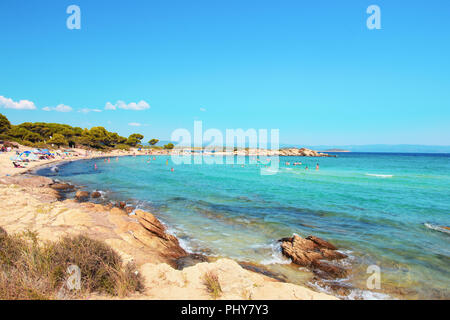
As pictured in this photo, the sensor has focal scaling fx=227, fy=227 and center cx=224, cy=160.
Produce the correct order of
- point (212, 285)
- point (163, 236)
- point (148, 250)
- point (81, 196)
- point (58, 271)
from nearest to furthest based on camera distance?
point (58, 271) < point (212, 285) < point (148, 250) < point (163, 236) < point (81, 196)

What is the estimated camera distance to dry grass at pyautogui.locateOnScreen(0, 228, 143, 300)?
4285 millimetres

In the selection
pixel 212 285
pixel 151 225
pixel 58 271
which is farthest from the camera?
pixel 151 225

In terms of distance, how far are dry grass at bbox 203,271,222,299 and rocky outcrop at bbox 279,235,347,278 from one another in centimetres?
439

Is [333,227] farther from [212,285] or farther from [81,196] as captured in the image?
[81,196]

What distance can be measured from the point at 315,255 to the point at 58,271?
8.59 metres

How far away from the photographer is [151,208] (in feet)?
56.7

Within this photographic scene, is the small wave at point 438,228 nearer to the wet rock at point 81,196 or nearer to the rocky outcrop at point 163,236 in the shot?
the rocky outcrop at point 163,236

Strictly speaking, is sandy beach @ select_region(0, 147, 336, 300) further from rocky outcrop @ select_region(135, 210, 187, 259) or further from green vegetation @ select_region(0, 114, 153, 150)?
green vegetation @ select_region(0, 114, 153, 150)

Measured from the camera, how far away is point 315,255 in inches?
364

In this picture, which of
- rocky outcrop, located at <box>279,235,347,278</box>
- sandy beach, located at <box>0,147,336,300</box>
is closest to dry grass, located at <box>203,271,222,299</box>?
sandy beach, located at <box>0,147,336,300</box>

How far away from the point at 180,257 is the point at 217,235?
3338mm

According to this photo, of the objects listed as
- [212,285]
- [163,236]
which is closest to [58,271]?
[212,285]
